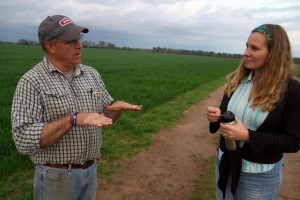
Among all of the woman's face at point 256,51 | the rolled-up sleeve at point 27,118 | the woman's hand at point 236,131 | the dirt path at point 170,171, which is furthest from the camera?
the dirt path at point 170,171

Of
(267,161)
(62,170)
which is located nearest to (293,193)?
(267,161)

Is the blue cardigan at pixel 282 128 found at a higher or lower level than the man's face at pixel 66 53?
lower

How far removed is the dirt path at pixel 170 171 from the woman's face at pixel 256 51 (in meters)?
2.67

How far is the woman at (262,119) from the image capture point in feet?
7.86

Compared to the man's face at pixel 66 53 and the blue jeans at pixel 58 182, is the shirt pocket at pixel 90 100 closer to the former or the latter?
the man's face at pixel 66 53

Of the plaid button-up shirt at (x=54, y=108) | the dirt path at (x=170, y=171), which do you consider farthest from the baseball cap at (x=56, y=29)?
the dirt path at (x=170, y=171)

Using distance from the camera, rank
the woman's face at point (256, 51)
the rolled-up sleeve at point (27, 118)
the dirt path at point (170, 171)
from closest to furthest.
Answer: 1. the rolled-up sleeve at point (27, 118)
2. the woman's face at point (256, 51)
3. the dirt path at point (170, 171)

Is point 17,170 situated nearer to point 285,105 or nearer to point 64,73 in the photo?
point 64,73

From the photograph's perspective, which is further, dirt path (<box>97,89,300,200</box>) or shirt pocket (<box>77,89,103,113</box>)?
dirt path (<box>97,89,300,200</box>)

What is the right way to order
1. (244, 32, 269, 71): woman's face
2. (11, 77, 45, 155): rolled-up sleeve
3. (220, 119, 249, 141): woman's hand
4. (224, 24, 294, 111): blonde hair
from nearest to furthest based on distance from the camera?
1. (11, 77, 45, 155): rolled-up sleeve
2. (220, 119, 249, 141): woman's hand
3. (224, 24, 294, 111): blonde hair
4. (244, 32, 269, 71): woman's face

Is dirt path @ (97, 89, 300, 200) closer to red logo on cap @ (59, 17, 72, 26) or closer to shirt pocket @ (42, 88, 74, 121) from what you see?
shirt pocket @ (42, 88, 74, 121)

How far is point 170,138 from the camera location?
7.27m

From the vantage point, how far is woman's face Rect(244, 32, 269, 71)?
2.56 meters

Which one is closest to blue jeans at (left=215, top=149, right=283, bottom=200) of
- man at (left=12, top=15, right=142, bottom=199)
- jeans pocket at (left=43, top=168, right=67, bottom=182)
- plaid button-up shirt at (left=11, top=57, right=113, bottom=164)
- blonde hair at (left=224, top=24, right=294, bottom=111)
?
blonde hair at (left=224, top=24, right=294, bottom=111)
